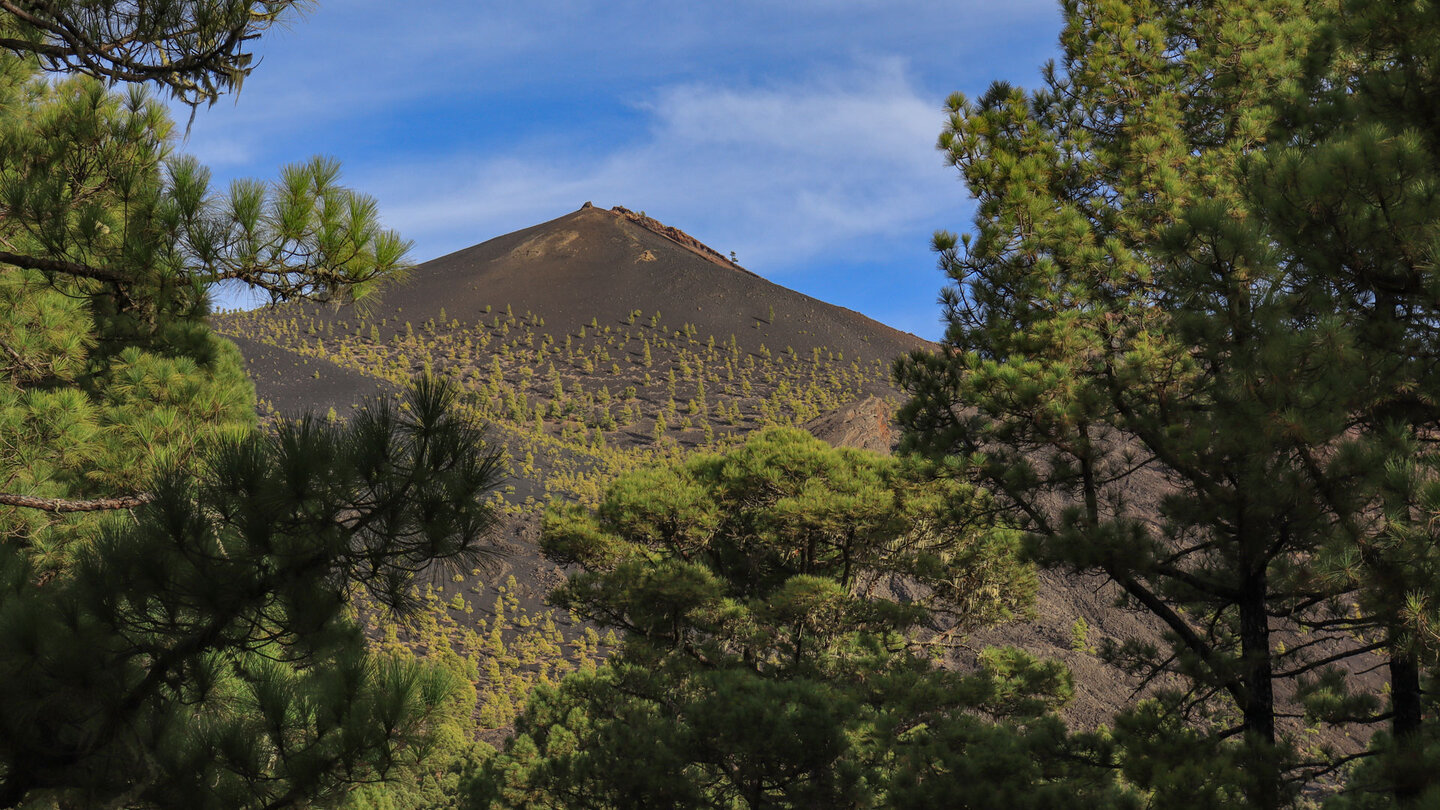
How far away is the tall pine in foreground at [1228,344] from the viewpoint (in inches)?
160

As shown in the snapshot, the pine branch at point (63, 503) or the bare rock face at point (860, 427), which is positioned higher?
the bare rock face at point (860, 427)

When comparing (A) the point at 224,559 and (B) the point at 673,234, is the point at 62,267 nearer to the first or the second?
(A) the point at 224,559

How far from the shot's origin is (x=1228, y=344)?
5.02 m

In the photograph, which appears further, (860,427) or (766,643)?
(860,427)

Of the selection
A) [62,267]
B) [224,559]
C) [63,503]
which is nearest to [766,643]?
[63,503]

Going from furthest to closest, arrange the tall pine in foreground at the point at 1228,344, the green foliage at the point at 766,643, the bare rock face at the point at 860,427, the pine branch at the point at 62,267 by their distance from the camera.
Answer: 1. the bare rock face at the point at 860,427
2. the green foliage at the point at 766,643
3. the pine branch at the point at 62,267
4. the tall pine in foreground at the point at 1228,344

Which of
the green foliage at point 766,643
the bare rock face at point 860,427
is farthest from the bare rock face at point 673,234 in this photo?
the green foliage at point 766,643

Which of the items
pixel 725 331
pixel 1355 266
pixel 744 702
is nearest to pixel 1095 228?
pixel 1355 266

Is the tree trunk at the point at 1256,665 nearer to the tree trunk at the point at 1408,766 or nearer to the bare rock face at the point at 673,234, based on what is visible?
the tree trunk at the point at 1408,766

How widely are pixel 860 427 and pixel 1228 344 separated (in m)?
23.6

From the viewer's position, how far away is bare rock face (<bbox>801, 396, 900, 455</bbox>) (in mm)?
27922

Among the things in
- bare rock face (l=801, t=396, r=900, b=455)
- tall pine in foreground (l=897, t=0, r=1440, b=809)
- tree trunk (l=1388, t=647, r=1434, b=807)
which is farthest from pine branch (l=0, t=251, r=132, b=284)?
bare rock face (l=801, t=396, r=900, b=455)

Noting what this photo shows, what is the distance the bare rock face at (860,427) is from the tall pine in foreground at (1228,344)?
19.4 meters

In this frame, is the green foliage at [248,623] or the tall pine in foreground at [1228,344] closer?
the green foliage at [248,623]
